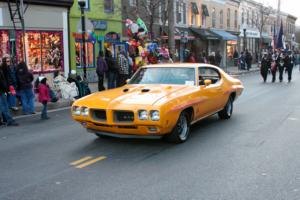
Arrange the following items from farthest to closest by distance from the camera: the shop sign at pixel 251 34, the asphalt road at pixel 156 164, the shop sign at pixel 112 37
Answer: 1. the shop sign at pixel 251 34
2. the shop sign at pixel 112 37
3. the asphalt road at pixel 156 164

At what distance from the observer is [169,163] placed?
5980 millimetres

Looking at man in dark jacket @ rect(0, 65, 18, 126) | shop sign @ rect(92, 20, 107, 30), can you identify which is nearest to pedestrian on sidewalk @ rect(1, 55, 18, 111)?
man in dark jacket @ rect(0, 65, 18, 126)

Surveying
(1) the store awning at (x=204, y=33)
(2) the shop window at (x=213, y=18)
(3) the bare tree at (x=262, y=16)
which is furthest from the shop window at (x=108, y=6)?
(3) the bare tree at (x=262, y=16)

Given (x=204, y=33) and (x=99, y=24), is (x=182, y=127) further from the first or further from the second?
(x=204, y=33)

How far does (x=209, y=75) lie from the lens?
916cm

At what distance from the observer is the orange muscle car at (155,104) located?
21.5 ft

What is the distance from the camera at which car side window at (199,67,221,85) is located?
334 inches

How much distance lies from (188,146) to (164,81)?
5.37ft

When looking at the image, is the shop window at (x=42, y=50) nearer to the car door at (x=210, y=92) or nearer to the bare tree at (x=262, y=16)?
the car door at (x=210, y=92)

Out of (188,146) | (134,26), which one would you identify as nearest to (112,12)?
(134,26)

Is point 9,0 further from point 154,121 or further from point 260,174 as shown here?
point 260,174

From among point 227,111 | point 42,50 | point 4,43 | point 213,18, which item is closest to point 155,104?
point 227,111

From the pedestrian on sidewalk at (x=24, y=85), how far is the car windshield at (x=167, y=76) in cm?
404

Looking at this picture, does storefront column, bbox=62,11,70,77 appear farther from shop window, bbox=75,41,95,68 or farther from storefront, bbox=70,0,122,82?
shop window, bbox=75,41,95,68
